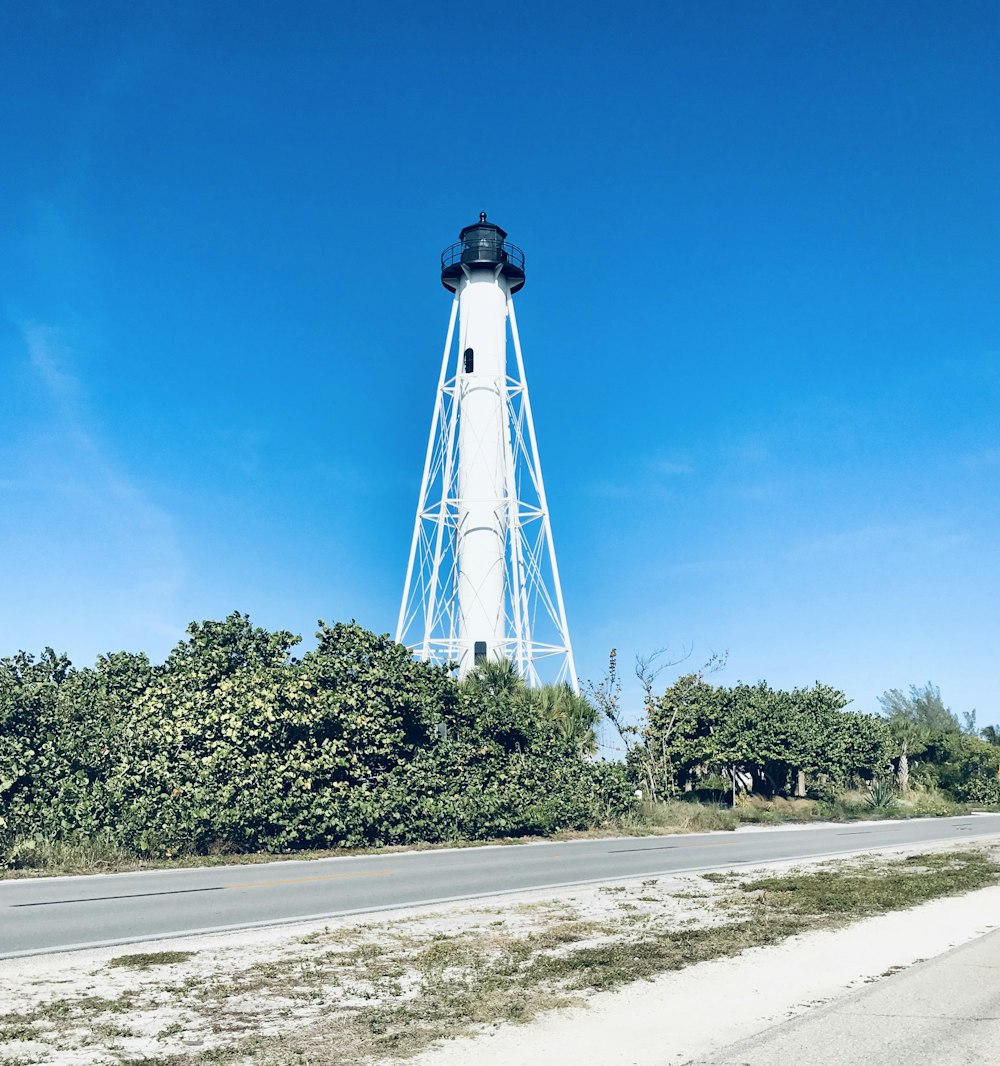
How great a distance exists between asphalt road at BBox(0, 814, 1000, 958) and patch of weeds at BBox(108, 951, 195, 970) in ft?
3.17

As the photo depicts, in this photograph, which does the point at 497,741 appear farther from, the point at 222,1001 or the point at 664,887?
the point at 222,1001

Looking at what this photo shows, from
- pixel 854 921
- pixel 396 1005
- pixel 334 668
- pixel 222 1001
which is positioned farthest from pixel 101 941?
pixel 334 668

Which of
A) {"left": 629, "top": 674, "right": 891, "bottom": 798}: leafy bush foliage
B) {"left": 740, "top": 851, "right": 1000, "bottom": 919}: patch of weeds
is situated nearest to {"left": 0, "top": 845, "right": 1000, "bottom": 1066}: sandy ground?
{"left": 740, "top": 851, "right": 1000, "bottom": 919}: patch of weeds

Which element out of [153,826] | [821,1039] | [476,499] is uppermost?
[476,499]

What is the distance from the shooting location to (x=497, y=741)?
23.9m

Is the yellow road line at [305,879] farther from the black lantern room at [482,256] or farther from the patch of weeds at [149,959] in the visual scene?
the black lantern room at [482,256]

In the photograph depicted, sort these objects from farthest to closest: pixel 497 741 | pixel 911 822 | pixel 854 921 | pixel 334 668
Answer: pixel 911 822
pixel 497 741
pixel 334 668
pixel 854 921

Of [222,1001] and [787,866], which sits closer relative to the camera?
[222,1001]

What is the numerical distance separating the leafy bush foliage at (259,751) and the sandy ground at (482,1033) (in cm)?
859

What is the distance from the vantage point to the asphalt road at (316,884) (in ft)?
34.5

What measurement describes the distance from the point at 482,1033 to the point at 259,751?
14310mm

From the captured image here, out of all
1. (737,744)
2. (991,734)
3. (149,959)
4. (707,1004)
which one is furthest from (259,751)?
(991,734)

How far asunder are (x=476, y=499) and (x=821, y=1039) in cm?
3198

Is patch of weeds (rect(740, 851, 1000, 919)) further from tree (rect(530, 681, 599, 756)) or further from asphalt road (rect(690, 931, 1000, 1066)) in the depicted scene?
tree (rect(530, 681, 599, 756))
